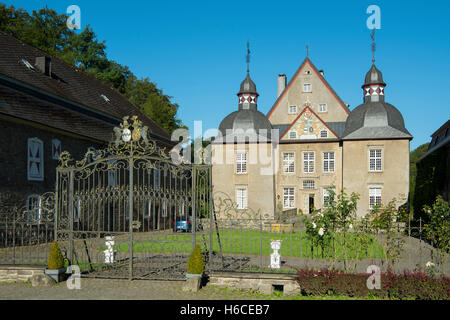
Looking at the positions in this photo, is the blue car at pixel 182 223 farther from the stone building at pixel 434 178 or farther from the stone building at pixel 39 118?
the stone building at pixel 434 178

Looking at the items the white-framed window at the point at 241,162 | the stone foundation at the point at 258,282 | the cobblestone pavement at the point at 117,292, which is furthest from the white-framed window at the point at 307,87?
the cobblestone pavement at the point at 117,292

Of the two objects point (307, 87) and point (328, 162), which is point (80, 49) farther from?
point (328, 162)

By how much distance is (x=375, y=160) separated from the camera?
3072cm

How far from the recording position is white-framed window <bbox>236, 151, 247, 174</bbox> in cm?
3253

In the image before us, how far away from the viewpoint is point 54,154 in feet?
62.5

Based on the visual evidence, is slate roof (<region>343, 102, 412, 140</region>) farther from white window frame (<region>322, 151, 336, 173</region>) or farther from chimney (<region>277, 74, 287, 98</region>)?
chimney (<region>277, 74, 287, 98</region>)

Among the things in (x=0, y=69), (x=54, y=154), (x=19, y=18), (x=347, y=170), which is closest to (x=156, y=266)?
(x=54, y=154)

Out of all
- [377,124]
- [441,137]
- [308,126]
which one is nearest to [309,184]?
[308,126]

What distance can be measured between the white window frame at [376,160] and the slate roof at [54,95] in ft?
56.8

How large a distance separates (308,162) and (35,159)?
21000mm

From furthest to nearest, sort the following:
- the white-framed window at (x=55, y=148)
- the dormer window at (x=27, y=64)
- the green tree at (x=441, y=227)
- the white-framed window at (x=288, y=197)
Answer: the white-framed window at (x=288, y=197) → the dormer window at (x=27, y=64) → the white-framed window at (x=55, y=148) → the green tree at (x=441, y=227)

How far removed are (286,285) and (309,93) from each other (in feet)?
96.1

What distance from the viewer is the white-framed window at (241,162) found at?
107 feet

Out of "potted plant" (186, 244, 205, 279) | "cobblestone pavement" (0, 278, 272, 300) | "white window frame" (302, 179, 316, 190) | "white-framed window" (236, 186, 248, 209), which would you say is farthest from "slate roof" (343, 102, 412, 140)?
"cobblestone pavement" (0, 278, 272, 300)
